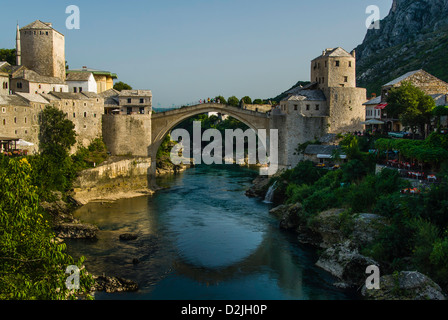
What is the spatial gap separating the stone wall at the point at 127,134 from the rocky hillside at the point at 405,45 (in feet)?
134

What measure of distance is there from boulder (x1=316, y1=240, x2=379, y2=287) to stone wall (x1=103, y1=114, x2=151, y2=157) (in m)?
26.1

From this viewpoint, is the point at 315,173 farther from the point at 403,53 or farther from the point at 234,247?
the point at 403,53

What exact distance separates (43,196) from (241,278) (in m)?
16.5

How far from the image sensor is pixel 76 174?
118ft

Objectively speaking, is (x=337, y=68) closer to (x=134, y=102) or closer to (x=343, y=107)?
(x=343, y=107)

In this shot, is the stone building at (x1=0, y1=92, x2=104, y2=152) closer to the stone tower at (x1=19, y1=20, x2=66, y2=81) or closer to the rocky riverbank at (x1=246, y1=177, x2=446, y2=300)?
the stone tower at (x1=19, y1=20, x2=66, y2=81)

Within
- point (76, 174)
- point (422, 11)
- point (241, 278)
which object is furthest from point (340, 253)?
point (422, 11)

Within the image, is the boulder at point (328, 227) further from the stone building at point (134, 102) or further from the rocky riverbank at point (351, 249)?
the stone building at point (134, 102)

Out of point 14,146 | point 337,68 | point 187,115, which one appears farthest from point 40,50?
point 337,68

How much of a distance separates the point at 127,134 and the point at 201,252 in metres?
22.7

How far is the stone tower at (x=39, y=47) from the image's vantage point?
143 feet

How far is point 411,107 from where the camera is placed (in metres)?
30.7

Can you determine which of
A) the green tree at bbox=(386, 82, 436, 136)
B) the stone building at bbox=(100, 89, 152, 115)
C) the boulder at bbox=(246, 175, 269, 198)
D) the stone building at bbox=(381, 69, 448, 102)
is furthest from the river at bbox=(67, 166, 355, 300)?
the stone building at bbox=(381, 69, 448, 102)

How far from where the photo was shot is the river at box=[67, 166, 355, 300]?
18.5 metres
